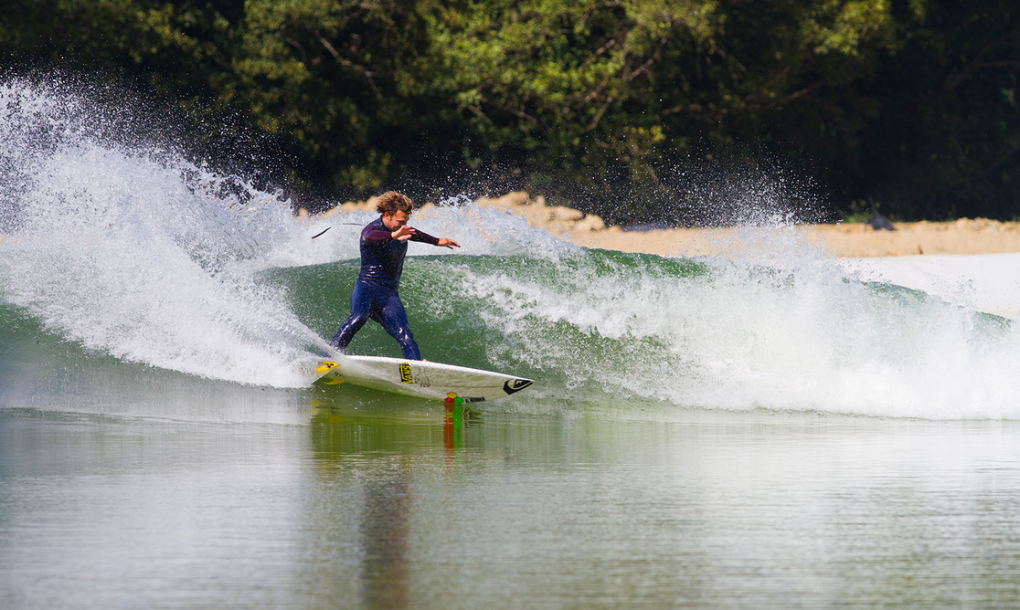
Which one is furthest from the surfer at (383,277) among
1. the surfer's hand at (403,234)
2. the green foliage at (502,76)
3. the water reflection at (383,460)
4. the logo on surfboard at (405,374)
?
the green foliage at (502,76)

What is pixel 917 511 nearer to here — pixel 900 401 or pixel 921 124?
pixel 900 401

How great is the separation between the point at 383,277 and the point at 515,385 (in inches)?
49.1

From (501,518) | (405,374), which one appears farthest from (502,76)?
(501,518)

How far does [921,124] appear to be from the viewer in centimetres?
2958

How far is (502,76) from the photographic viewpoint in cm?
2397

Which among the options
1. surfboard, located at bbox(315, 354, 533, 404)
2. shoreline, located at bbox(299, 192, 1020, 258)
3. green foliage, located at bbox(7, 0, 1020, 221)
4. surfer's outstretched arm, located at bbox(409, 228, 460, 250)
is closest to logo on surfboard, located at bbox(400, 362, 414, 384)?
surfboard, located at bbox(315, 354, 533, 404)

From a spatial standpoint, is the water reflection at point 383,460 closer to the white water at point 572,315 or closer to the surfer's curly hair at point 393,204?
the white water at point 572,315

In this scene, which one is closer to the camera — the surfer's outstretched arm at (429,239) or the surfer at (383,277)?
the surfer's outstretched arm at (429,239)

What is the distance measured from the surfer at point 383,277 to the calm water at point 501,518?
1514 millimetres

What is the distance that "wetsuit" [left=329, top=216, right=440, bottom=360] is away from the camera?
888cm

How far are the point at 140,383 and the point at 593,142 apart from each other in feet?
55.9

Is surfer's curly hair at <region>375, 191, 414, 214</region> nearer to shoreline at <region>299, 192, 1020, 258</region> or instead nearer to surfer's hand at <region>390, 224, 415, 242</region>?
surfer's hand at <region>390, 224, 415, 242</region>

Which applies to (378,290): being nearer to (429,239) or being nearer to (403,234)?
(403,234)

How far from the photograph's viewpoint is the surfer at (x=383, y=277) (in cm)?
887
